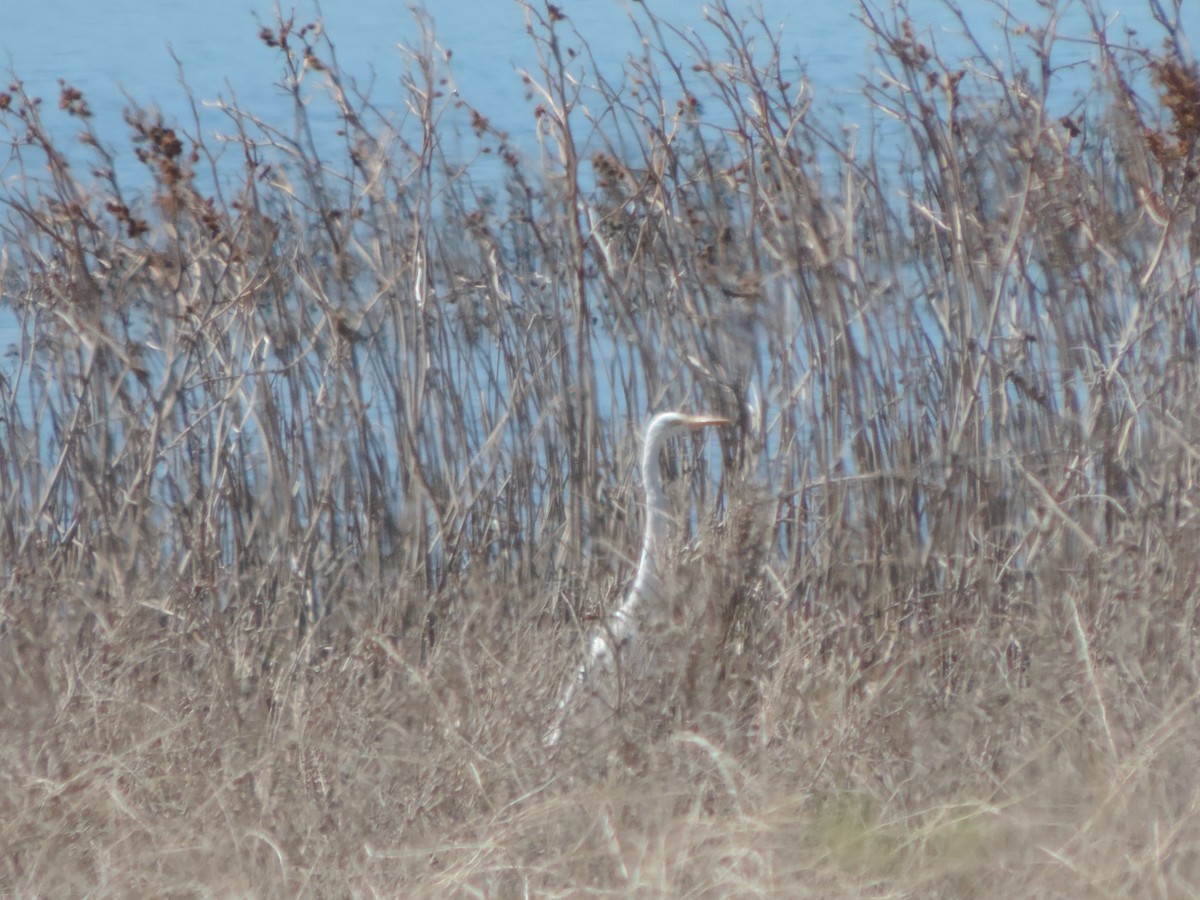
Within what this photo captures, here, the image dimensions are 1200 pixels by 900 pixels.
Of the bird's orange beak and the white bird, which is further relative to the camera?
the bird's orange beak

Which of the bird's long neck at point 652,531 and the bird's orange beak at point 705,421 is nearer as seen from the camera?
the bird's long neck at point 652,531

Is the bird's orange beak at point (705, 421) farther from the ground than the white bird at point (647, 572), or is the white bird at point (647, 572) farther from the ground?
the bird's orange beak at point (705, 421)

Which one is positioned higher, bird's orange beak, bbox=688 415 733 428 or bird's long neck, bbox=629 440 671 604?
bird's orange beak, bbox=688 415 733 428

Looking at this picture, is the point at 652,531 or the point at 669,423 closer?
the point at 652,531

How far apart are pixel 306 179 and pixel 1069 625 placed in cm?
170

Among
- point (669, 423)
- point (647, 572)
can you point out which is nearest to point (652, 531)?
point (647, 572)

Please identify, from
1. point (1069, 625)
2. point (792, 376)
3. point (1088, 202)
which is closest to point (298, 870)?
point (1069, 625)

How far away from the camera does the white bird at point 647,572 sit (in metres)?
2.47

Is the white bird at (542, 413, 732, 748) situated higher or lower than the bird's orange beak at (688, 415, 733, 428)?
lower

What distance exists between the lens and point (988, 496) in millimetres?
2994

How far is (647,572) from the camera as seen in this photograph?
2805 mm

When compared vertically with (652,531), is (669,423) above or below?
above

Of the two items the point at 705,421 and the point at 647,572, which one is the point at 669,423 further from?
Answer: the point at 647,572

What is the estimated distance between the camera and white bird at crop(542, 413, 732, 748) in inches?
97.1
